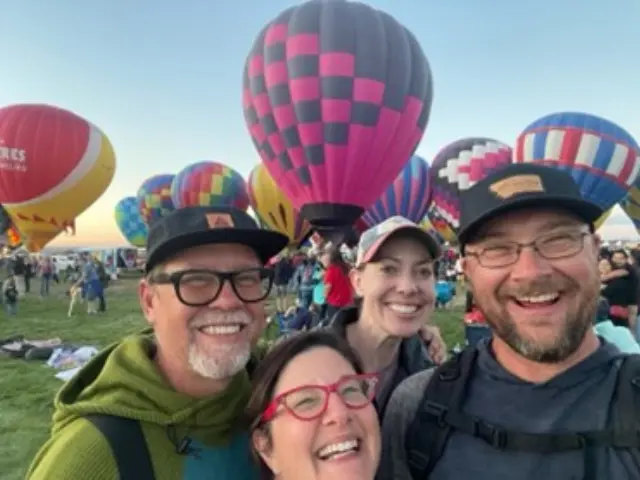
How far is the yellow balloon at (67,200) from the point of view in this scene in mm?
16922

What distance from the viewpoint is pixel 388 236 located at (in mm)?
2395

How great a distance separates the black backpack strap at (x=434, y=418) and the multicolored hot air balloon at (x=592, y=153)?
14.9 metres

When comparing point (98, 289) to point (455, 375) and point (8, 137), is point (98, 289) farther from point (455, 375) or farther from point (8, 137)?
point (455, 375)

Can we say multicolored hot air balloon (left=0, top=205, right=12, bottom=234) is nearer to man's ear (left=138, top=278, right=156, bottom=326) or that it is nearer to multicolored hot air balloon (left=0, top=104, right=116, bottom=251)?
multicolored hot air balloon (left=0, top=104, right=116, bottom=251)

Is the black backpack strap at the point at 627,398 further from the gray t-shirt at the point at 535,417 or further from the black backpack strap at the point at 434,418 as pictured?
the black backpack strap at the point at 434,418

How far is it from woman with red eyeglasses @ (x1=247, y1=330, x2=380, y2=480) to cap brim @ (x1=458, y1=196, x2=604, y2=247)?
1.78 feet

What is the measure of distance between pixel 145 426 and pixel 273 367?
1.22 feet

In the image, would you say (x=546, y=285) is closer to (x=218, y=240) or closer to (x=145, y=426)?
(x=218, y=240)

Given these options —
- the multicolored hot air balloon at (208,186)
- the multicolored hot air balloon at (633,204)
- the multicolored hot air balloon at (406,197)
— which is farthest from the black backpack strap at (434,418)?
the multicolored hot air balloon at (208,186)

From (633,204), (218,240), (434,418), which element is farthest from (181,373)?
(633,204)

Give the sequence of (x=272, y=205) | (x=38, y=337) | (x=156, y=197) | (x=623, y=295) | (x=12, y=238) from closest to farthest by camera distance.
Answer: (x=623, y=295) → (x=38, y=337) → (x=12, y=238) → (x=272, y=205) → (x=156, y=197)

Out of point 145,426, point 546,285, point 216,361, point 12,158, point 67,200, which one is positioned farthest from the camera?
point 67,200

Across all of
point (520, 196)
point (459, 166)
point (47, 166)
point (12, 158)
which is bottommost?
point (520, 196)

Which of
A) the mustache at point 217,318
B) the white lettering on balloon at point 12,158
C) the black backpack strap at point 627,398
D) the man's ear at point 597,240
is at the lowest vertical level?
the black backpack strap at point 627,398
